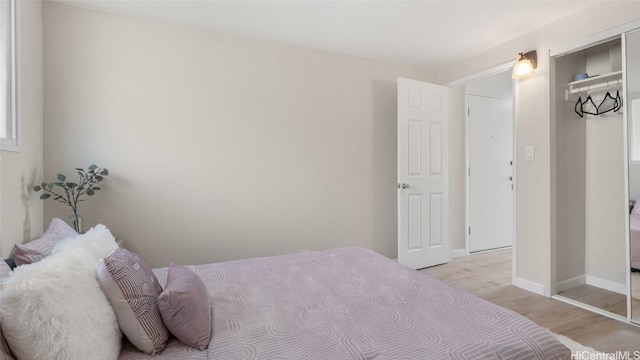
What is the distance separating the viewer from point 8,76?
1.75 meters

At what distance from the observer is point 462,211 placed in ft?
13.9

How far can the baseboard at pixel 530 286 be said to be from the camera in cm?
286

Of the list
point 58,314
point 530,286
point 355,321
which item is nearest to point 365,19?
point 355,321

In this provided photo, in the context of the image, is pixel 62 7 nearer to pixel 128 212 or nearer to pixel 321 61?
Result: pixel 128 212

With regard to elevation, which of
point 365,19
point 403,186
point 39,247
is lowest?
point 39,247

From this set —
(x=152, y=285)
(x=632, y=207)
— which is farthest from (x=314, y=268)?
(x=632, y=207)

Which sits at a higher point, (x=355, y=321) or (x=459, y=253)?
(x=355, y=321)

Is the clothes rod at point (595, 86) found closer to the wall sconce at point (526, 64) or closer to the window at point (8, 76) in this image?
the wall sconce at point (526, 64)

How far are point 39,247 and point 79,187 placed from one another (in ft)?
3.34

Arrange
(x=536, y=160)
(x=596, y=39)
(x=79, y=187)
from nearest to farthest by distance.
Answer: (x=79, y=187)
(x=596, y=39)
(x=536, y=160)

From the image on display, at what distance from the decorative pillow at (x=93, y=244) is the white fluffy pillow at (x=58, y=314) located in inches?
10.2

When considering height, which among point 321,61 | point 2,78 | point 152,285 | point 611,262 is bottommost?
point 611,262

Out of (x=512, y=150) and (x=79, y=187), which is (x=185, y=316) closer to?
(x=79, y=187)

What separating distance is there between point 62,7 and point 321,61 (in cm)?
222
